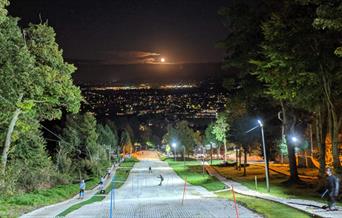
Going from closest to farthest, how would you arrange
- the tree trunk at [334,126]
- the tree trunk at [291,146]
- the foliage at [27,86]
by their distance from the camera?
1. the tree trunk at [334,126]
2. the foliage at [27,86]
3. the tree trunk at [291,146]

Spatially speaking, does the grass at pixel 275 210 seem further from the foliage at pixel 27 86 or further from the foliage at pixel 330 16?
the foliage at pixel 27 86

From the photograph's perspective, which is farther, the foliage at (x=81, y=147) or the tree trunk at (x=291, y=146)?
the foliage at (x=81, y=147)

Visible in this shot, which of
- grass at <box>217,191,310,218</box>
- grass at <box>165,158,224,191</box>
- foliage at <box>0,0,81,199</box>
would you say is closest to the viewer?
grass at <box>217,191,310,218</box>

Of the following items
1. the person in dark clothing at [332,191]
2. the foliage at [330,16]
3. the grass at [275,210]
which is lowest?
the grass at [275,210]

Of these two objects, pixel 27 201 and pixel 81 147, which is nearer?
pixel 27 201

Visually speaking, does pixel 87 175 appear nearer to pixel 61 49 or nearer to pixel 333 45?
pixel 61 49

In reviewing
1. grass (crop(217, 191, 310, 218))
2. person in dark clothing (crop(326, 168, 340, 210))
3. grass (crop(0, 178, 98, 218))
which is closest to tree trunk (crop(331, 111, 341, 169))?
grass (crop(217, 191, 310, 218))

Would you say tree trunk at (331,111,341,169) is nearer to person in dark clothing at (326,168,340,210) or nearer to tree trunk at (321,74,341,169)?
tree trunk at (321,74,341,169)

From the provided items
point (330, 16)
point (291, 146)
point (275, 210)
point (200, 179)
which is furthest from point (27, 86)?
point (200, 179)

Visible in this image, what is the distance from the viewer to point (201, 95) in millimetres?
199500

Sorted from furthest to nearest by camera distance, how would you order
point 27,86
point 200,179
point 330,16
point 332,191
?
1. point 200,179
2. point 27,86
3. point 330,16
4. point 332,191

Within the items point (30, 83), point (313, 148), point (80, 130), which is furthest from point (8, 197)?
point (313, 148)

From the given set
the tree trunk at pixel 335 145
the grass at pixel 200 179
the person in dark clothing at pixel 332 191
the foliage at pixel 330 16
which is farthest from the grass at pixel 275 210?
the grass at pixel 200 179

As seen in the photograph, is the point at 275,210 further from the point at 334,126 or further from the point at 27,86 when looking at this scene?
the point at 27,86
